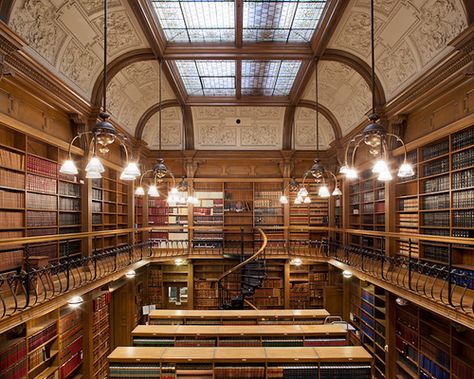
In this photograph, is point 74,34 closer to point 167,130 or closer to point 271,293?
point 167,130

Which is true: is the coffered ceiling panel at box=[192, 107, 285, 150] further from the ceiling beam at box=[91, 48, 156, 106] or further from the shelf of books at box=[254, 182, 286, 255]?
the ceiling beam at box=[91, 48, 156, 106]

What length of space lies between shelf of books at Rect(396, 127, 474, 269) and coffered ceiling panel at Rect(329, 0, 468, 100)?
119cm

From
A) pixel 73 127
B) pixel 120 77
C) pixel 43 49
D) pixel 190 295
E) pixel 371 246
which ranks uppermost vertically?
pixel 120 77

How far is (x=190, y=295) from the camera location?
9.22 m

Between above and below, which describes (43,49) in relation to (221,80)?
below

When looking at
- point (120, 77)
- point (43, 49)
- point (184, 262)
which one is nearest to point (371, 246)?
point (184, 262)

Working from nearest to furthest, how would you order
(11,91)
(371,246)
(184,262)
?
(11,91), (371,246), (184,262)

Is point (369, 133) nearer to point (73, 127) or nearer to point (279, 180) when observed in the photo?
point (73, 127)

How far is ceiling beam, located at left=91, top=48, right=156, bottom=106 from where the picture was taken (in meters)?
5.90

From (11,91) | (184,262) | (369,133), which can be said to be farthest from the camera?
(184,262)

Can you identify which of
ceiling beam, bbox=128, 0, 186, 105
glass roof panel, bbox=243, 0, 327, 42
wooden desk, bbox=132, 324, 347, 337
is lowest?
wooden desk, bbox=132, 324, 347, 337

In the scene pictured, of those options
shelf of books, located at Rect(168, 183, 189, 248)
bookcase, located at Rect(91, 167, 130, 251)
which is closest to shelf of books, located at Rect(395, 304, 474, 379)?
bookcase, located at Rect(91, 167, 130, 251)

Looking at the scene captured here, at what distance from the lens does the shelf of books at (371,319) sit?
6.11m

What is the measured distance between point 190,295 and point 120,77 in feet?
19.3
